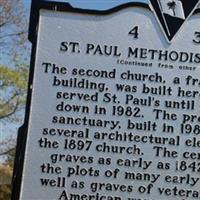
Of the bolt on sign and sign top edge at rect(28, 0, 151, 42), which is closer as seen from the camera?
the bolt on sign

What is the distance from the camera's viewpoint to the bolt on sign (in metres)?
6.95

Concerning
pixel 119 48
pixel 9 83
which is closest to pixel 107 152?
pixel 119 48

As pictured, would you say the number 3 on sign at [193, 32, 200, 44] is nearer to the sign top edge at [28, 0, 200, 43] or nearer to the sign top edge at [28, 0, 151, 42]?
the sign top edge at [28, 0, 200, 43]

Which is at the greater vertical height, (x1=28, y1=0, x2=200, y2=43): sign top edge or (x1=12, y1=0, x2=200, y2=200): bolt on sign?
(x1=28, y1=0, x2=200, y2=43): sign top edge

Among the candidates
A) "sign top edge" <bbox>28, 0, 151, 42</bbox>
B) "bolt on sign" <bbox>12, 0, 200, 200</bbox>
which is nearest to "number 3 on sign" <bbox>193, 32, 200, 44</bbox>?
"bolt on sign" <bbox>12, 0, 200, 200</bbox>

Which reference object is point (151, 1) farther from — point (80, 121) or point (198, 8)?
point (80, 121)

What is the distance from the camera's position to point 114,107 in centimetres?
701

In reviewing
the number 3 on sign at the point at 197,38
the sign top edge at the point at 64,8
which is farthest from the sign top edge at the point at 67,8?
the number 3 on sign at the point at 197,38

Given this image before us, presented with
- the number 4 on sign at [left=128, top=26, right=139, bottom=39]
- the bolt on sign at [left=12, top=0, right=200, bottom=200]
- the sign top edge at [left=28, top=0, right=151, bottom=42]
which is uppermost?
the sign top edge at [left=28, top=0, right=151, bottom=42]

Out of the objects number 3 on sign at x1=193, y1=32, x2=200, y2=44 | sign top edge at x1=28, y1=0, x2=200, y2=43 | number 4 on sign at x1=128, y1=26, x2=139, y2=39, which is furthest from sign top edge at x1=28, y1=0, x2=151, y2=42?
number 3 on sign at x1=193, y1=32, x2=200, y2=44

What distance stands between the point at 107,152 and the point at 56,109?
2.54 feet

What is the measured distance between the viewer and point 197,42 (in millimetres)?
7242

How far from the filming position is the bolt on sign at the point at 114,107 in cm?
695

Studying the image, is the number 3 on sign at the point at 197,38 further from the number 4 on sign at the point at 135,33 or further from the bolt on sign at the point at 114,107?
the number 4 on sign at the point at 135,33
